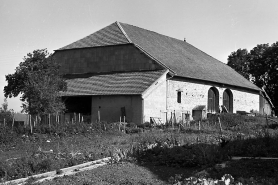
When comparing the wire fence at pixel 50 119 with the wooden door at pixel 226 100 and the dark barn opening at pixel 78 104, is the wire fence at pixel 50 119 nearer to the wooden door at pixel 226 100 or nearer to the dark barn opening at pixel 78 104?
the dark barn opening at pixel 78 104

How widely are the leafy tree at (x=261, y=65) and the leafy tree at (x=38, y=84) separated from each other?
37.7m

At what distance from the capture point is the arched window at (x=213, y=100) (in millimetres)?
44750

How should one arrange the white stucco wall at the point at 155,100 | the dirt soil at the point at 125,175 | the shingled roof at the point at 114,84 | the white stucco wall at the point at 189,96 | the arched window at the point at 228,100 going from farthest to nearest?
1. the arched window at the point at 228,100
2. the white stucco wall at the point at 189,96
3. the shingled roof at the point at 114,84
4. the white stucco wall at the point at 155,100
5. the dirt soil at the point at 125,175

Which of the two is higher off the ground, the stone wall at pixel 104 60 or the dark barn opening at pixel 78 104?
the stone wall at pixel 104 60

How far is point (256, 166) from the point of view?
12.6 m

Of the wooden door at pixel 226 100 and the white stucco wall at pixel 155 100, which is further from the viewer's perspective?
the wooden door at pixel 226 100

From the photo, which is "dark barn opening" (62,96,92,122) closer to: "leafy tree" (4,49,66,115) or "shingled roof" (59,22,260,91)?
"leafy tree" (4,49,66,115)

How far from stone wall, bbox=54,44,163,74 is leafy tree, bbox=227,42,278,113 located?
30.2 meters

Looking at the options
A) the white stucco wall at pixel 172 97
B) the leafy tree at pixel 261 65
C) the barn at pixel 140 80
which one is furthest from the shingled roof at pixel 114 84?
the leafy tree at pixel 261 65

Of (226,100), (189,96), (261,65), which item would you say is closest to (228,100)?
(226,100)

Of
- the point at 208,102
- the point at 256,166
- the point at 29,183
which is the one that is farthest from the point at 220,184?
the point at 208,102

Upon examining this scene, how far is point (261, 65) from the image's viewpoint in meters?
66.1

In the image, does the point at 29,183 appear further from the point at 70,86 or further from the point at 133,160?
the point at 70,86

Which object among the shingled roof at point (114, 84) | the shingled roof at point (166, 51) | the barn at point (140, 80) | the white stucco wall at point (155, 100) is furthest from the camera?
the shingled roof at point (166, 51)
